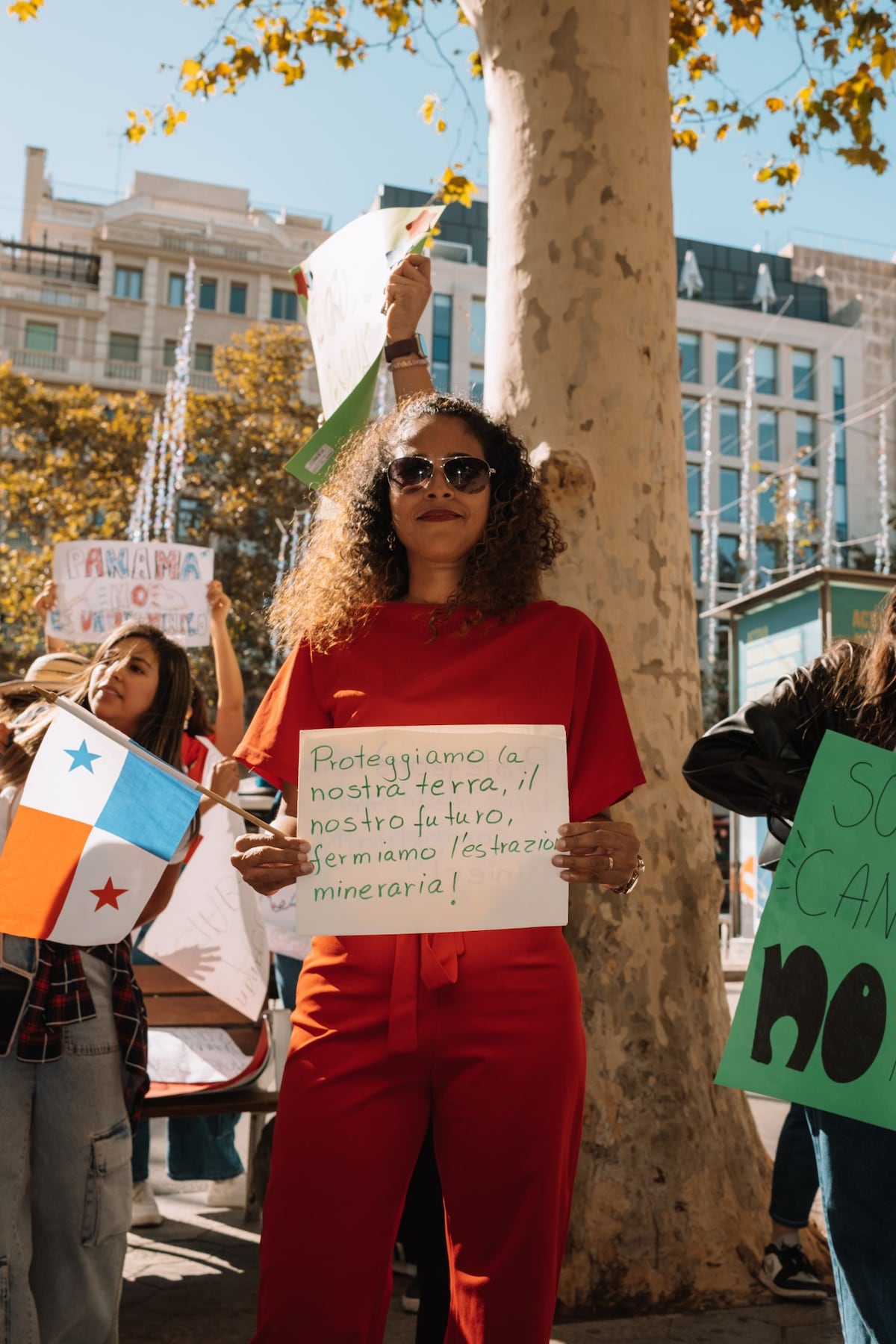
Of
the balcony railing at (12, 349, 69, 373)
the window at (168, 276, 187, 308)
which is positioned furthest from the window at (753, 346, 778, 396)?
the balcony railing at (12, 349, 69, 373)

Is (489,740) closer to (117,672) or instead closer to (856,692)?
(856,692)

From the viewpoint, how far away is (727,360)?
4997cm

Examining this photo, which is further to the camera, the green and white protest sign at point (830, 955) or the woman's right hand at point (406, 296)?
the woman's right hand at point (406, 296)

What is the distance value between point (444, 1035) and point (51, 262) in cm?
4797

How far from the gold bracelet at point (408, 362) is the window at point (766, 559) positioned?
34601 millimetres

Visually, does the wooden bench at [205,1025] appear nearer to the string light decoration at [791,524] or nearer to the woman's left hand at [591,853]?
the woman's left hand at [591,853]

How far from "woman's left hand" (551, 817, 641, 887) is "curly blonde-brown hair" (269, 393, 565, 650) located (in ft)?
1.51

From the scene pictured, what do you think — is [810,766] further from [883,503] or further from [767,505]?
[767,505]

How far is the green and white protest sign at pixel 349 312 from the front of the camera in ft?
10.2

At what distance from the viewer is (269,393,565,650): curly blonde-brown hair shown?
2.26 metres

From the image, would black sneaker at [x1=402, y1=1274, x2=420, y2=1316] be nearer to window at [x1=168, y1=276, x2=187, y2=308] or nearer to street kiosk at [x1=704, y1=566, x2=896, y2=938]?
street kiosk at [x1=704, y1=566, x2=896, y2=938]

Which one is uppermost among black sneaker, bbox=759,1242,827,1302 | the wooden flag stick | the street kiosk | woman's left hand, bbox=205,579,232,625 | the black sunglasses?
the street kiosk

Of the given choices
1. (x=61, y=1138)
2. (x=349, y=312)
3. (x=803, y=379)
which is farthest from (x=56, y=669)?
(x=803, y=379)

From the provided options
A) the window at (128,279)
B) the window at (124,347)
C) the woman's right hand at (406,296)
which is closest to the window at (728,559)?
the window at (124,347)
